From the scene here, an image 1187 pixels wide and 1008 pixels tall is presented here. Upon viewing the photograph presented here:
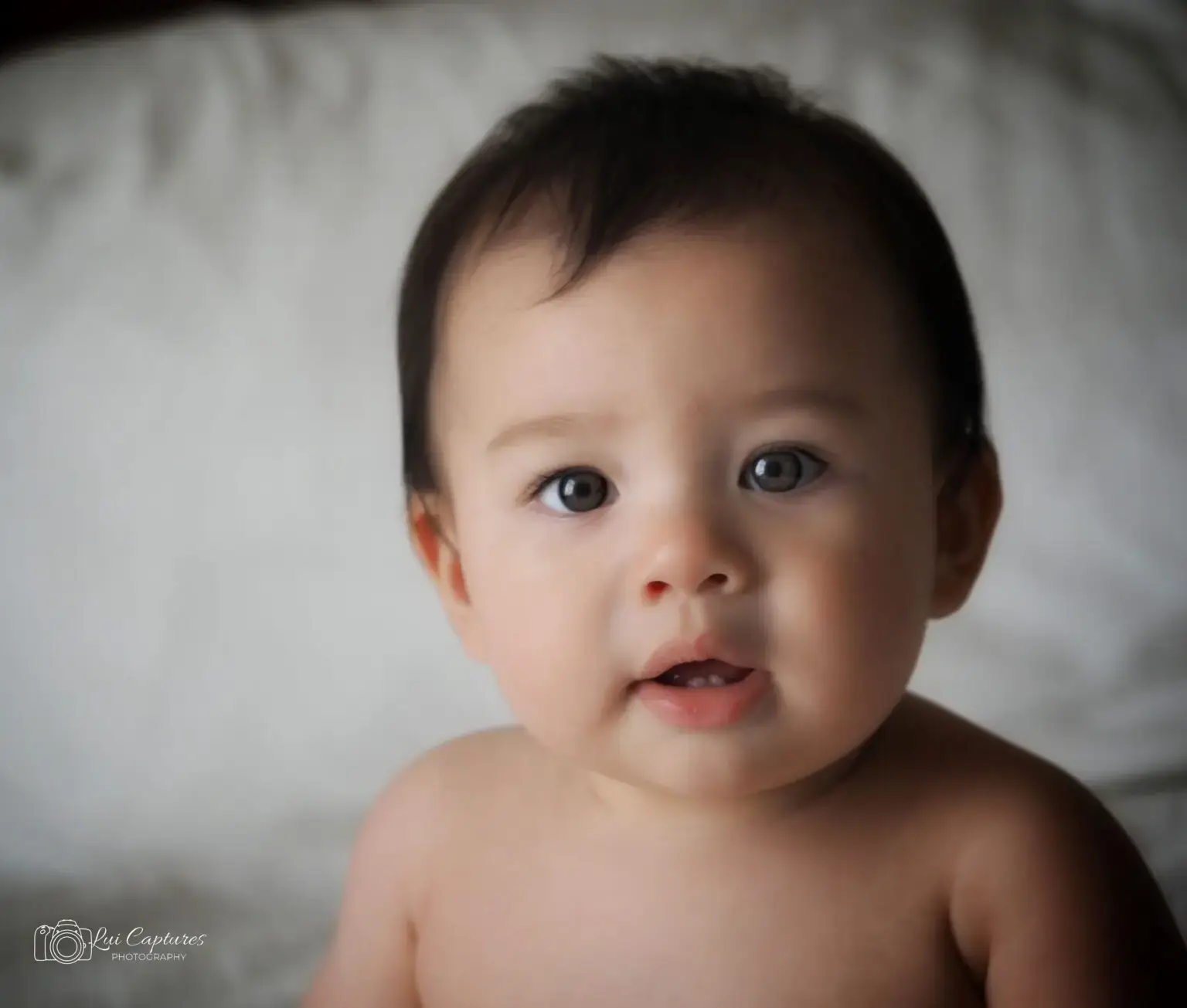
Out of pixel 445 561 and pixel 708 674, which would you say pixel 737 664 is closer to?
pixel 708 674

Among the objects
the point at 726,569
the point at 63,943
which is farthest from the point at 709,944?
the point at 63,943

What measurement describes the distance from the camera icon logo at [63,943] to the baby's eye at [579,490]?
1.09 feet

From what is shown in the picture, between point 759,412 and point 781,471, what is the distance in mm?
19

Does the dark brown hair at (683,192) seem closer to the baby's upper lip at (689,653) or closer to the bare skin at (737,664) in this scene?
the bare skin at (737,664)

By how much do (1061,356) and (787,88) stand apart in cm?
24

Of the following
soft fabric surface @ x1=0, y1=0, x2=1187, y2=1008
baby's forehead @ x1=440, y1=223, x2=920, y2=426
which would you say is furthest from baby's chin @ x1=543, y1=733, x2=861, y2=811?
soft fabric surface @ x1=0, y1=0, x2=1187, y2=1008

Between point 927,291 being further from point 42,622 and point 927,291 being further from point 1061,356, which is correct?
point 42,622

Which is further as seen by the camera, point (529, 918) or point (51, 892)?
point (51, 892)

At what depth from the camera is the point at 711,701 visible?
0.40 metres

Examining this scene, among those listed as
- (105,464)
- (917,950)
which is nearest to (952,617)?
(917,950)

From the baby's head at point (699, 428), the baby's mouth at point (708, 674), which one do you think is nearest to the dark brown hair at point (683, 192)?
the baby's head at point (699, 428)

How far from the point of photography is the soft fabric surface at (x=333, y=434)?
2.18 feet

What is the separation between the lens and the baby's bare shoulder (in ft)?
1.42

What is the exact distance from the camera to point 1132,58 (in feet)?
2.27
